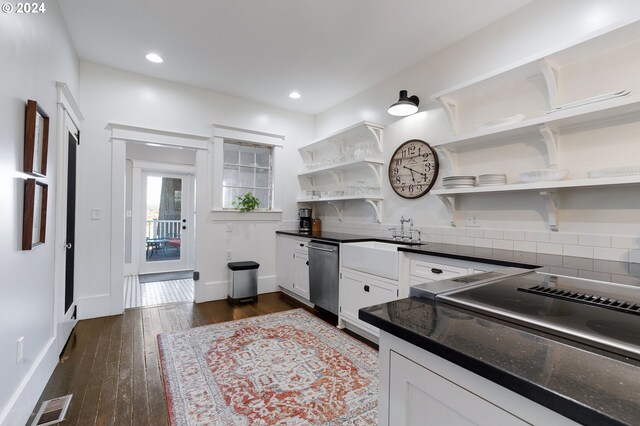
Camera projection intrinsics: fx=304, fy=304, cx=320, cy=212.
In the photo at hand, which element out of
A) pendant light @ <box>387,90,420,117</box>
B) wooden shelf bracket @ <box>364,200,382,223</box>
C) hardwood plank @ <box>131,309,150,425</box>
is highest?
pendant light @ <box>387,90,420,117</box>

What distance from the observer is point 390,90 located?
3.55 meters

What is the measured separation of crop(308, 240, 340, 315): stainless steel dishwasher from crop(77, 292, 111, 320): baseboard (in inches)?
91.8

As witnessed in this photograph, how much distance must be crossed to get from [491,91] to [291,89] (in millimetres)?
2416

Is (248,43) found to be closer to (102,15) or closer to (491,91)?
(102,15)

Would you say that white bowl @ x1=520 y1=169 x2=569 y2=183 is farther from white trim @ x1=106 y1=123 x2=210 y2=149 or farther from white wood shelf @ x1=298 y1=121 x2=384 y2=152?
white trim @ x1=106 y1=123 x2=210 y2=149

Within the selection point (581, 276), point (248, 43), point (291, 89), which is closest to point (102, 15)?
point (248, 43)

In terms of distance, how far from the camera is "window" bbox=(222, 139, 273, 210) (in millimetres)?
4383

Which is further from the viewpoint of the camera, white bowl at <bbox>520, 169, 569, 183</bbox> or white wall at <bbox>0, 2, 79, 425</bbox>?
white bowl at <bbox>520, 169, 569, 183</bbox>

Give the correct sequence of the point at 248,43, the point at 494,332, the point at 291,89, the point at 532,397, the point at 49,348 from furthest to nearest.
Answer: the point at 291,89
the point at 248,43
the point at 49,348
the point at 494,332
the point at 532,397

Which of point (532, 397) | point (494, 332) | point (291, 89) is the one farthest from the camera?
point (291, 89)

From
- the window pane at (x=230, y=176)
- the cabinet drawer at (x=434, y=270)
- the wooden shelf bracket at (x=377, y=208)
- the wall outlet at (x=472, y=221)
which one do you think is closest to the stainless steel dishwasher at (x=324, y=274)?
the wooden shelf bracket at (x=377, y=208)

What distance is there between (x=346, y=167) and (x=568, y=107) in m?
2.47

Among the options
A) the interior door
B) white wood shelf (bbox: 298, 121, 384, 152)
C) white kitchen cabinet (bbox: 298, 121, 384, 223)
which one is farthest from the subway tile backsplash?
the interior door

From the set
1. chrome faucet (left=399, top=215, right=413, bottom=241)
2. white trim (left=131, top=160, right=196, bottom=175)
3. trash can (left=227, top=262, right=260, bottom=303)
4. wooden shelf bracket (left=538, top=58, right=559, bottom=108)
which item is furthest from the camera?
white trim (left=131, top=160, right=196, bottom=175)
